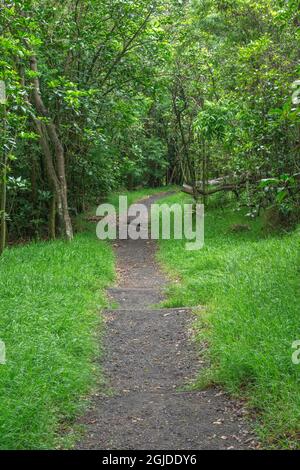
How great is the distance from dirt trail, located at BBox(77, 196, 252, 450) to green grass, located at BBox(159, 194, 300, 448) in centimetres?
21

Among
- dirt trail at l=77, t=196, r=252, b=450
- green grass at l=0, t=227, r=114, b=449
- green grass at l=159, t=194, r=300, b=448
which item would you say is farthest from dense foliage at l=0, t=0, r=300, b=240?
dirt trail at l=77, t=196, r=252, b=450

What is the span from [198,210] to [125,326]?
10076 millimetres

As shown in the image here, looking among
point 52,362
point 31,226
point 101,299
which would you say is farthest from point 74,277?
point 31,226

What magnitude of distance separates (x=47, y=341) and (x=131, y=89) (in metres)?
10.3

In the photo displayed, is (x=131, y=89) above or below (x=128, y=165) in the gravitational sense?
above

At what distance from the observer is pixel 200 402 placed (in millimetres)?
4770

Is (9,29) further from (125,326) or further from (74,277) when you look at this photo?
(125,326)

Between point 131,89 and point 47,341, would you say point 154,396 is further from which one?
point 131,89

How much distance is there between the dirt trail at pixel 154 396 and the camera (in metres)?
4.12

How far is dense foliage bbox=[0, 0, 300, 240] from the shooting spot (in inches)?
422

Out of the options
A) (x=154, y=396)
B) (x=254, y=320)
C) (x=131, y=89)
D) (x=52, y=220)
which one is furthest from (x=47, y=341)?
(x=131, y=89)

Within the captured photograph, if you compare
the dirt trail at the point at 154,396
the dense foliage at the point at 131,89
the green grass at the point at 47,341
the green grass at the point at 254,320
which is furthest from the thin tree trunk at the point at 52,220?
the dirt trail at the point at 154,396

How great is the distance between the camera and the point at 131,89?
14641 millimetres

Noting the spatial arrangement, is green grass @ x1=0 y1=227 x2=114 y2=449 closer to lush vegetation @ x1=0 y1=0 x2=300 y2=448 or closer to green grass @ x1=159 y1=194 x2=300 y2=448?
lush vegetation @ x1=0 y1=0 x2=300 y2=448
